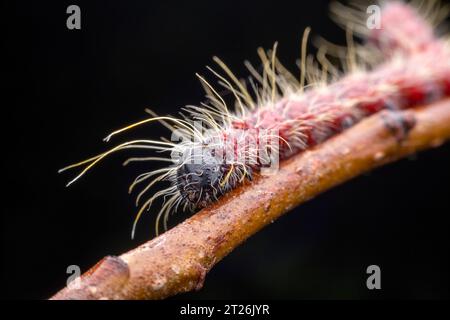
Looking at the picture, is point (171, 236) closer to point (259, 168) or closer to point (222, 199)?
point (222, 199)

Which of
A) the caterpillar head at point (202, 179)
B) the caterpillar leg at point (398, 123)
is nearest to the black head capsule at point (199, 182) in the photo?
the caterpillar head at point (202, 179)

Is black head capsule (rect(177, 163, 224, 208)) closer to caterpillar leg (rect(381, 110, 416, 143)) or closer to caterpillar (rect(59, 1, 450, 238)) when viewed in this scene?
caterpillar (rect(59, 1, 450, 238))

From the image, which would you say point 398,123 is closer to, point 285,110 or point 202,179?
point 285,110

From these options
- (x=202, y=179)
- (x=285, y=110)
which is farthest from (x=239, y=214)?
(x=285, y=110)

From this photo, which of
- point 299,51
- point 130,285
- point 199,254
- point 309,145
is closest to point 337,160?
point 309,145

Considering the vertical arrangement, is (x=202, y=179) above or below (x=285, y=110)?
below
